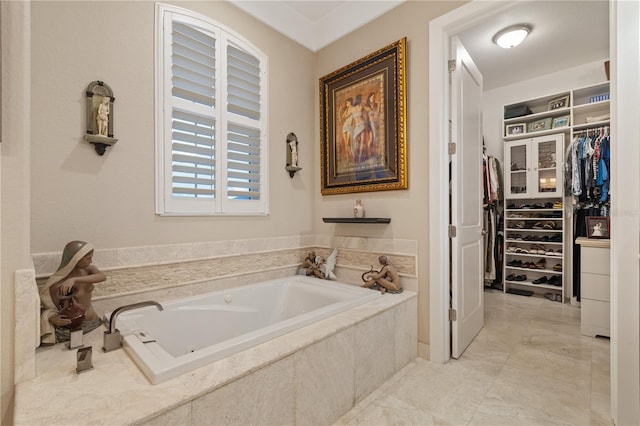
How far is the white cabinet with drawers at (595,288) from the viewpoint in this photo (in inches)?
102

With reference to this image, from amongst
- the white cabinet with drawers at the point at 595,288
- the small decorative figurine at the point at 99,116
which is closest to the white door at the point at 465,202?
the white cabinet with drawers at the point at 595,288

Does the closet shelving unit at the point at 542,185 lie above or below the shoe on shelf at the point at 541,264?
above

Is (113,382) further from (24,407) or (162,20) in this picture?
(162,20)

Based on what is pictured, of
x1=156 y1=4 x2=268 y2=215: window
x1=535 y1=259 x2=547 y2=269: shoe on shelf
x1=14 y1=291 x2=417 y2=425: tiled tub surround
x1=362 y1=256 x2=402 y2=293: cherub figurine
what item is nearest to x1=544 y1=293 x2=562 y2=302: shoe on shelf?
x1=535 y1=259 x2=547 y2=269: shoe on shelf

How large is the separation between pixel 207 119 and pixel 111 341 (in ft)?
5.22

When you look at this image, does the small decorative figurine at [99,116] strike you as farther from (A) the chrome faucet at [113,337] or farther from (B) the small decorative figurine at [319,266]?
(B) the small decorative figurine at [319,266]

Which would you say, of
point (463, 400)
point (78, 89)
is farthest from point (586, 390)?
point (78, 89)

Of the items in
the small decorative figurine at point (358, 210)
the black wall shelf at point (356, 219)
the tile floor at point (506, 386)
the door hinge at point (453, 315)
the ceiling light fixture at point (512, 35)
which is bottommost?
the tile floor at point (506, 386)

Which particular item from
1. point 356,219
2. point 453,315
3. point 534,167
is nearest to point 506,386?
point 453,315

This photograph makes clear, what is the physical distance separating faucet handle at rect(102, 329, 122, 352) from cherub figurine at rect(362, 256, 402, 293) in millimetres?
1636

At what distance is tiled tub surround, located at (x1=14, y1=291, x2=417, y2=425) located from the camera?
3.01 feet

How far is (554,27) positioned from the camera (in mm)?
2977

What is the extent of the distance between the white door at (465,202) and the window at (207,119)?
62.6 inches

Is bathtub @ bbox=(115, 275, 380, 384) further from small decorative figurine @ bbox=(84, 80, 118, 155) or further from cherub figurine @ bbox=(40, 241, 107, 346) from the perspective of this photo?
small decorative figurine @ bbox=(84, 80, 118, 155)
